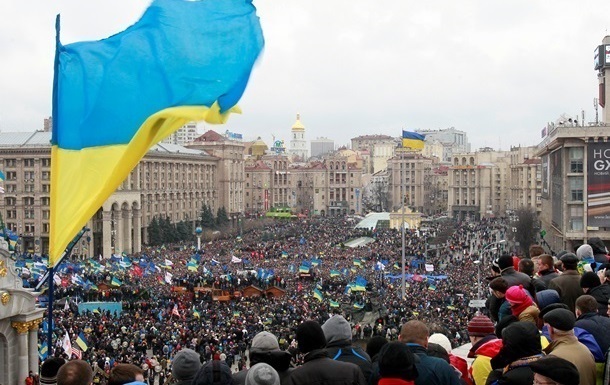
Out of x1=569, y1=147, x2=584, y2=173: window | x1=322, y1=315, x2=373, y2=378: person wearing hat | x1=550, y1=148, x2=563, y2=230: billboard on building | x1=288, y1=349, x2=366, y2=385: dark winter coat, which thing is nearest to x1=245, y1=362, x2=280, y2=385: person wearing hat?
x1=288, y1=349, x2=366, y2=385: dark winter coat

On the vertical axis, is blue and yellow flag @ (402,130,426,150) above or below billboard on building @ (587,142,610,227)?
above

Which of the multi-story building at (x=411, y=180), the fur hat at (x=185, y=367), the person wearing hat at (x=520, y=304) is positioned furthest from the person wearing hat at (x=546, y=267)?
the multi-story building at (x=411, y=180)

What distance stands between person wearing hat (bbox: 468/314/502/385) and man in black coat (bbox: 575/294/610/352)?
2.31 ft

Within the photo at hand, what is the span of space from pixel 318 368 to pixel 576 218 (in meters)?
41.7

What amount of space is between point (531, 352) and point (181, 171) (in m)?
77.7

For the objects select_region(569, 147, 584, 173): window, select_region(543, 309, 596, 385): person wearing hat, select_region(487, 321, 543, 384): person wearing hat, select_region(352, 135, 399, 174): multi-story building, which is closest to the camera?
select_region(487, 321, 543, 384): person wearing hat

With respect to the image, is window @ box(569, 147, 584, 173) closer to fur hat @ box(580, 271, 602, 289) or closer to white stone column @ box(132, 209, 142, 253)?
white stone column @ box(132, 209, 142, 253)

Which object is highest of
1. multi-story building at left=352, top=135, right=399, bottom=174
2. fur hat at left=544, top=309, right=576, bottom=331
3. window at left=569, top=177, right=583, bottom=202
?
multi-story building at left=352, top=135, right=399, bottom=174

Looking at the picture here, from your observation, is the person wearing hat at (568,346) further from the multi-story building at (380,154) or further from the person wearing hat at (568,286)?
the multi-story building at (380,154)

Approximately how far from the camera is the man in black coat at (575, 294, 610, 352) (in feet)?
20.8

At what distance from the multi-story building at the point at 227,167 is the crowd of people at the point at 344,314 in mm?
24233

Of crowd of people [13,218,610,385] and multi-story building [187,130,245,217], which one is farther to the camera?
multi-story building [187,130,245,217]

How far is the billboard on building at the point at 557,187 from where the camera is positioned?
4606 cm

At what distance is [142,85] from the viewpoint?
7.24 metres
